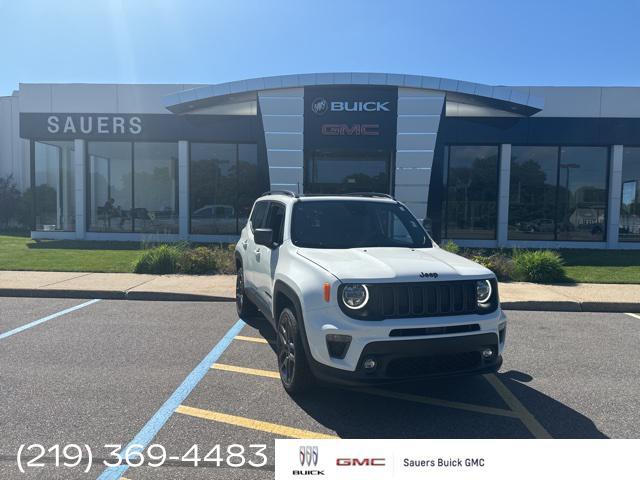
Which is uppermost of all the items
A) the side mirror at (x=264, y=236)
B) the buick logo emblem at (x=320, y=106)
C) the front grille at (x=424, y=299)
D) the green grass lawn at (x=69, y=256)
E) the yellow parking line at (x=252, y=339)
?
the buick logo emblem at (x=320, y=106)

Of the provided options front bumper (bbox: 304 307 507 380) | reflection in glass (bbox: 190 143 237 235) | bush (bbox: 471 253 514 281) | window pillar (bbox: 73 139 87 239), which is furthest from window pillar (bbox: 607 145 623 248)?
window pillar (bbox: 73 139 87 239)

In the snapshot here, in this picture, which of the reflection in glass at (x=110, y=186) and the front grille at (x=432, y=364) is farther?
the reflection in glass at (x=110, y=186)

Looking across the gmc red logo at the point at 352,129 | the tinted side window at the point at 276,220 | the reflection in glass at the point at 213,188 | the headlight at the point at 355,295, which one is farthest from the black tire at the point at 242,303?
the reflection in glass at the point at 213,188

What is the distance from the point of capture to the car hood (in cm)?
368

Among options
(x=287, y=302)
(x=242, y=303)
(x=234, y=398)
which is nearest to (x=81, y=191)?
(x=242, y=303)

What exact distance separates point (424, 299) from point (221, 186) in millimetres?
14453

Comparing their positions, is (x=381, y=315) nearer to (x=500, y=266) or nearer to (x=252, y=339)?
(x=252, y=339)

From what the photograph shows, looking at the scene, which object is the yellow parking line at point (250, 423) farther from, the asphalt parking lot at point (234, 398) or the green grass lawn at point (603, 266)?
the green grass lawn at point (603, 266)

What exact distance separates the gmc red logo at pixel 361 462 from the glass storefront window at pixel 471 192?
14392 mm

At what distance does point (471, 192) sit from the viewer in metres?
16.8

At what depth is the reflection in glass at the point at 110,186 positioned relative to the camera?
17.4 metres

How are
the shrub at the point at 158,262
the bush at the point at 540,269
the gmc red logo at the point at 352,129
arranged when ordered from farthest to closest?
1. the gmc red logo at the point at 352,129
2. the shrub at the point at 158,262
3. the bush at the point at 540,269

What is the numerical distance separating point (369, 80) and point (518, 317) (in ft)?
31.1

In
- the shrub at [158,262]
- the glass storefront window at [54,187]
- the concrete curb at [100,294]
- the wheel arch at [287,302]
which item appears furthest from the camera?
the glass storefront window at [54,187]
